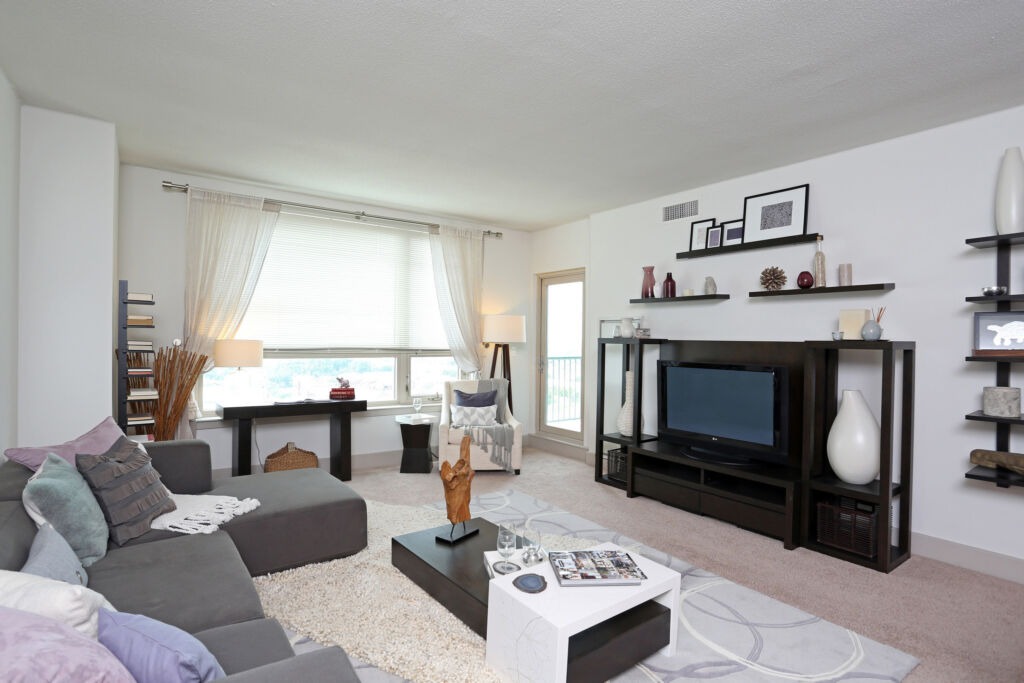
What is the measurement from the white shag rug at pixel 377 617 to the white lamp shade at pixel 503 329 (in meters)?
2.89

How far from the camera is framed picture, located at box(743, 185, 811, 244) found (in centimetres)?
388

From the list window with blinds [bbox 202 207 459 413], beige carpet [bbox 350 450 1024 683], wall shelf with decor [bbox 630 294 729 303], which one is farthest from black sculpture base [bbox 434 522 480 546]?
window with blinds [bbox 202 207 459 413]

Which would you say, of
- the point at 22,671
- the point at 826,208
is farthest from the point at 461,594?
the point at 826,208

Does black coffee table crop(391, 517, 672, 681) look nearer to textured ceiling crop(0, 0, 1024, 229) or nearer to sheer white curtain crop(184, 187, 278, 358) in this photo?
textured ceiling crop(0, 0, 1024, 229)

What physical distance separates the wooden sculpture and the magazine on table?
0.57 metres

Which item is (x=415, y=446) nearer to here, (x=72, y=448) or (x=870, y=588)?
(x=72, y=448)

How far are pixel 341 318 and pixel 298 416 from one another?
3.33 feet

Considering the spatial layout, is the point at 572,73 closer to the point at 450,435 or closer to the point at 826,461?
the point at 826,461

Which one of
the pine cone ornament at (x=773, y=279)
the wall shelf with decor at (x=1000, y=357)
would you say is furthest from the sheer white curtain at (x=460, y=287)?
the wall shelf with decor at (x=1000, y=357)

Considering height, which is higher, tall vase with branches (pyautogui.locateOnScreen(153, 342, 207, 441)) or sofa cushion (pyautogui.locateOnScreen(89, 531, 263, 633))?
Answer: tall vase with branches (pyautogui.locateOnScreen(153, 342, 207, 441))

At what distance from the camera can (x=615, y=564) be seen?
2.24 m

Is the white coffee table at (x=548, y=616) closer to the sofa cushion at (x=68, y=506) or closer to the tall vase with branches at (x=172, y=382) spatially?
the sofa cushion at (x=68, y=506)

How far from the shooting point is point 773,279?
396 cm

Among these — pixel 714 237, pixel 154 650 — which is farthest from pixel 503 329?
pixel 154 650
